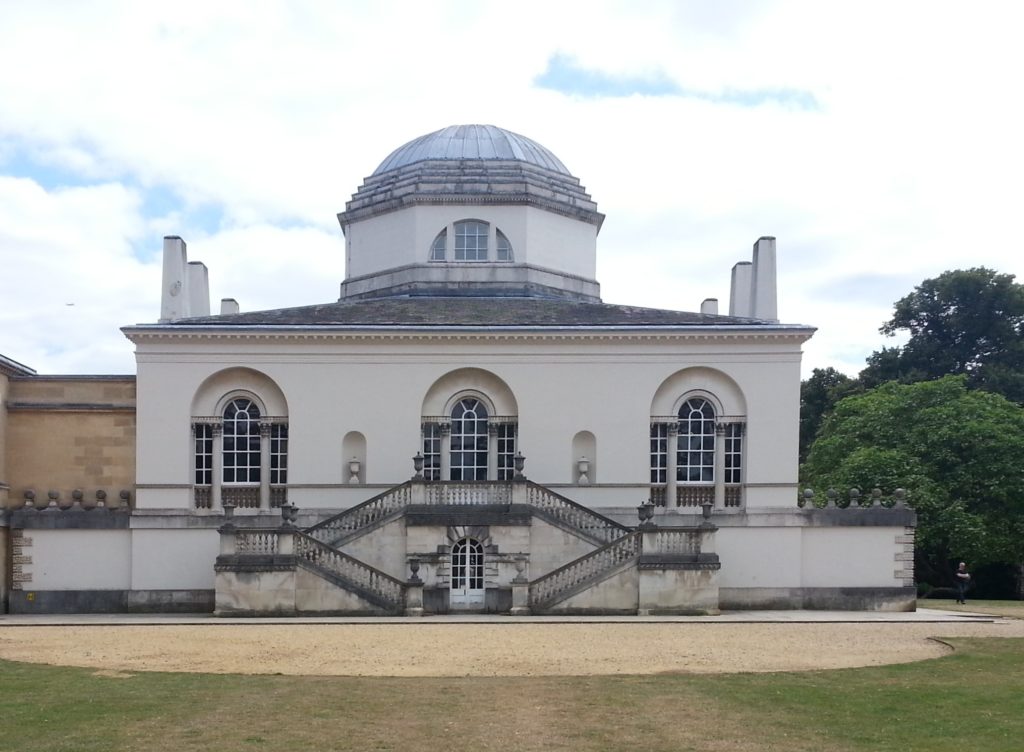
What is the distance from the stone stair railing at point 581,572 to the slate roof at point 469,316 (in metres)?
7.37

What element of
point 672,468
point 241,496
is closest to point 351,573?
point 241,496

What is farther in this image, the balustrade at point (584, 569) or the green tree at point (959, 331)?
the green tree at point (959, 331)

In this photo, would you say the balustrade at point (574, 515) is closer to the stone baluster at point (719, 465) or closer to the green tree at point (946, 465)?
the stone baluster at point (719, 465)

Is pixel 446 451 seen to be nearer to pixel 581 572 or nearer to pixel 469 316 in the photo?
pixel 469 316

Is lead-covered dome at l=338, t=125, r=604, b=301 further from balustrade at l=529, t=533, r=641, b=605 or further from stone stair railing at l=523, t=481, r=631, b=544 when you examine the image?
balustrade at l=529, t=533, r=641, b=605

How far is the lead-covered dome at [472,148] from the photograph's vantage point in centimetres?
4556

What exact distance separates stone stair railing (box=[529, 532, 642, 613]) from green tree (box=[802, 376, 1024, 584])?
18.0 meters

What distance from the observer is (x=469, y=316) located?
3769 centimetres

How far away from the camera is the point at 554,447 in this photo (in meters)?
36.7

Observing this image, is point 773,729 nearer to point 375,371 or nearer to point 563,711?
point 563,711

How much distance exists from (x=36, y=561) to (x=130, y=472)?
372 cm

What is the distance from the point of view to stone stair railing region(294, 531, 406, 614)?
31516mm

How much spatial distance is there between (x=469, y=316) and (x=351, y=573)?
9432mm

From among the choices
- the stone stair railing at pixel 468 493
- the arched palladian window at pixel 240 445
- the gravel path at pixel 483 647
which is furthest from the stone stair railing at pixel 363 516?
the gravel path at pixel 483 647
